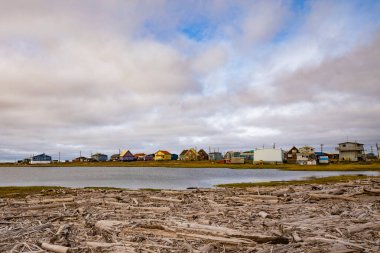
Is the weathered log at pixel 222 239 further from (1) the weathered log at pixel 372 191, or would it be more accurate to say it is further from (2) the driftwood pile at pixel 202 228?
(1) the weathered log at pixel 372 191

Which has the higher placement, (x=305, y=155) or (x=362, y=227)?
(x=305, y=155)

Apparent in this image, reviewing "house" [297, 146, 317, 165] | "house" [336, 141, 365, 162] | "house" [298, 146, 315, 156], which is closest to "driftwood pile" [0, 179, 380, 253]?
"house" [297, 146, 317, 165]

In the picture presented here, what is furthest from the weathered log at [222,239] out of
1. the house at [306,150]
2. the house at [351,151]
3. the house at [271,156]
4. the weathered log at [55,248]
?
the house at [306,150]

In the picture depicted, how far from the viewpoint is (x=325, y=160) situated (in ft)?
451

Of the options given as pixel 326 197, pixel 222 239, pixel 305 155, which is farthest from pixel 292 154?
pixel 222 239

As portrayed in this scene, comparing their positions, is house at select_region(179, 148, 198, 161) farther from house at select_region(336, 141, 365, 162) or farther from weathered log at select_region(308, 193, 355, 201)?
weathered log at select_region(308, 193, 355, 201)

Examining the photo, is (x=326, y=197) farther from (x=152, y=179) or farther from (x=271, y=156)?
→ (x=271, y=156)

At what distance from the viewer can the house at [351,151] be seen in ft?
447

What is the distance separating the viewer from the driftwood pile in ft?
32.9

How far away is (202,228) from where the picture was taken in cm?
1141

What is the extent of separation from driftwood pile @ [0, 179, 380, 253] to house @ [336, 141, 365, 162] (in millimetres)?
129732

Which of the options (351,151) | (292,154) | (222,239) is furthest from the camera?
(292,154)

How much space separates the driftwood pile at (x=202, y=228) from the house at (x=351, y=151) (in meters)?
130

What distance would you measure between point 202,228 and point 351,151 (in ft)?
467
